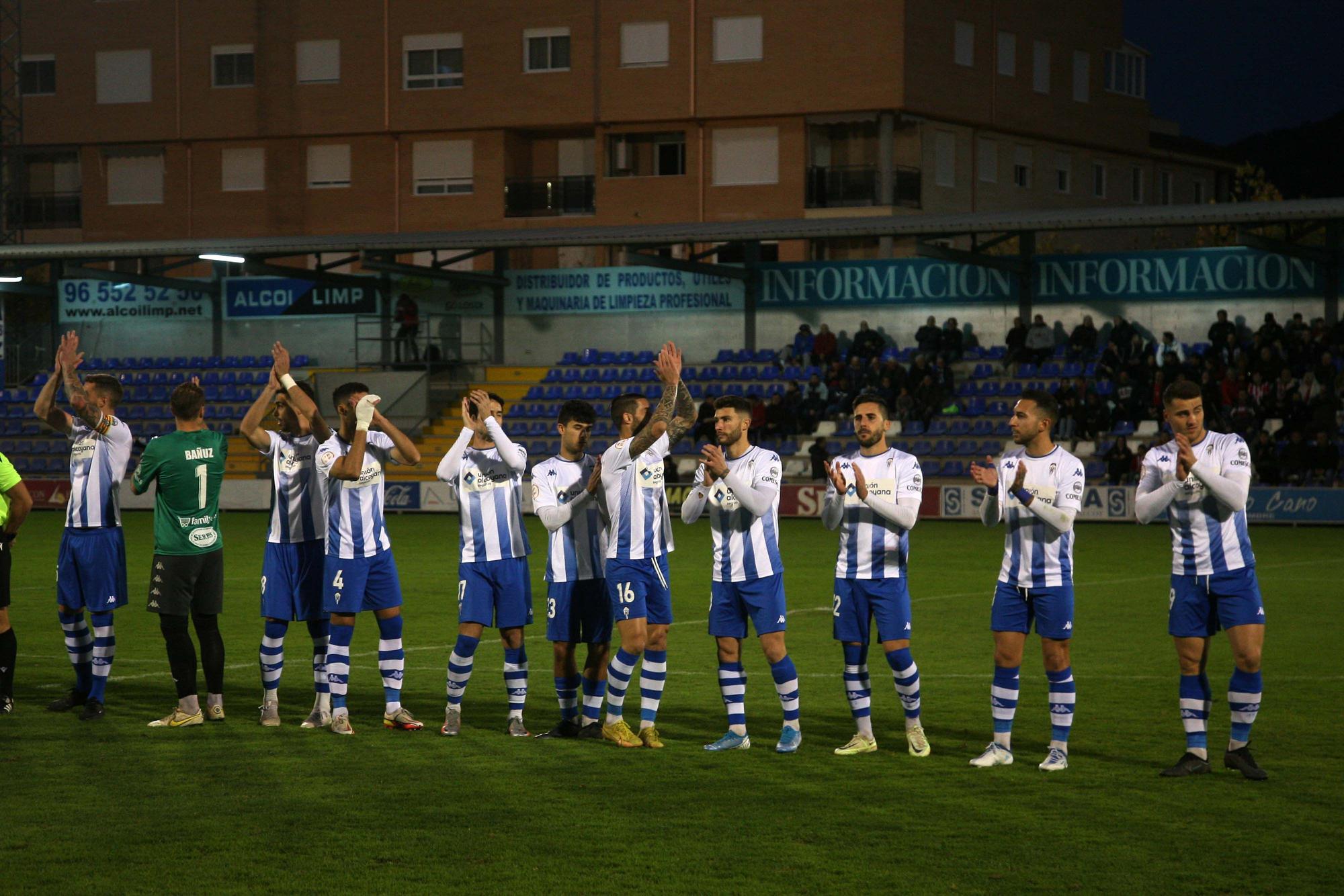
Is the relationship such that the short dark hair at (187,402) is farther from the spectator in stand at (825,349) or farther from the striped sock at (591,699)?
the spectator in stand at (825,349)

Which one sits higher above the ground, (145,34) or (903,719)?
(145,34)

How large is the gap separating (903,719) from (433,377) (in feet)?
102

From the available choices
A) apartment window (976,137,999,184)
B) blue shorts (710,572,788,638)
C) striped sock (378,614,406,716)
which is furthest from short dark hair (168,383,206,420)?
apartment window (976,137,999,184)

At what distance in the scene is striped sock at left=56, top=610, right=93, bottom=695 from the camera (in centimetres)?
1107

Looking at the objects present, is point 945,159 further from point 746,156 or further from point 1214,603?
point 1214,603

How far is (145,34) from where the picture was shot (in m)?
52.4

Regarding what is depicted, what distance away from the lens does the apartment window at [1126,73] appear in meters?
54.9

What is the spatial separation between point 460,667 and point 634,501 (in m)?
1.56

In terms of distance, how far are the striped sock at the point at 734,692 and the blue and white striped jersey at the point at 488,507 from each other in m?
Answer: 1.48

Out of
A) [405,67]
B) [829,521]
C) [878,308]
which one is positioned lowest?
[829,521]

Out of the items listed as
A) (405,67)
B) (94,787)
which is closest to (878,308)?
(405,67)

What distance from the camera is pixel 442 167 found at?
5069 centimetres

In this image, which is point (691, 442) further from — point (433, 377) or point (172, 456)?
point (172, 456)

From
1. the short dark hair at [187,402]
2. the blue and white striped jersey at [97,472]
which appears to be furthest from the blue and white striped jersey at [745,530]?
the blue and white striped jersey at [97,472]
